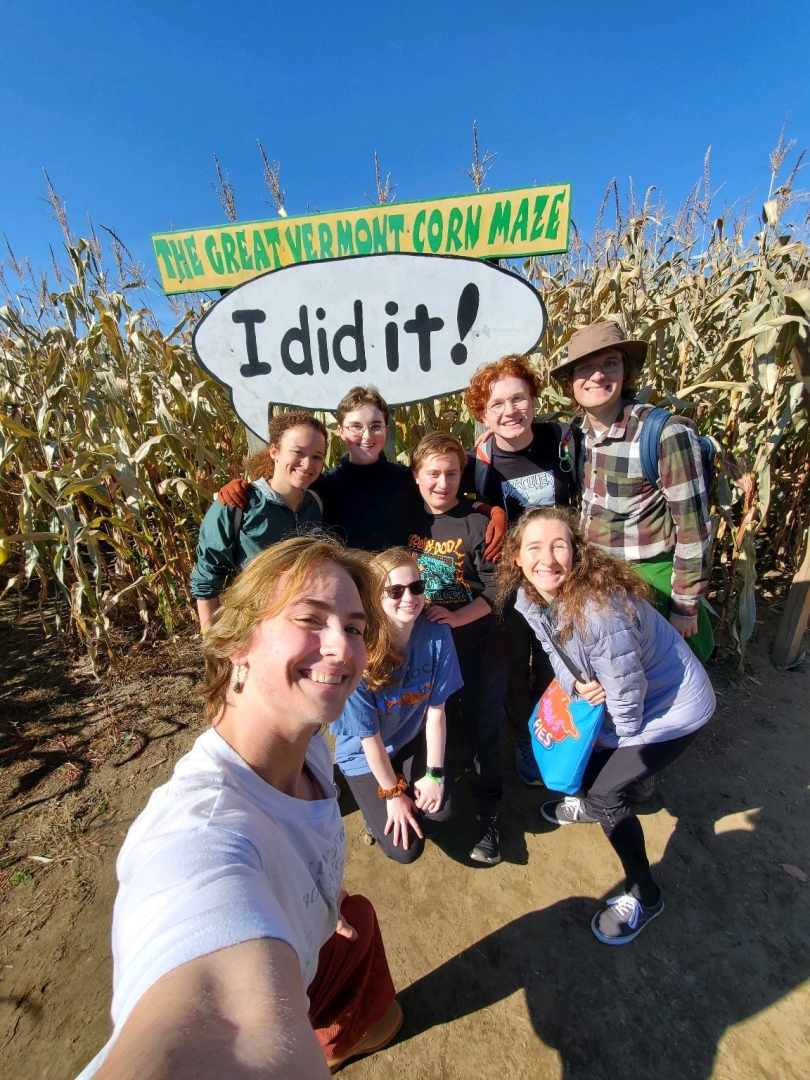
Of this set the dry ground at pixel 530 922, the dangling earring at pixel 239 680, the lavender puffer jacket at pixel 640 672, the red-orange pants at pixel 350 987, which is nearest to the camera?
the dangling earring at pixel 239 680

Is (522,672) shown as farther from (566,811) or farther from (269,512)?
(269,512)

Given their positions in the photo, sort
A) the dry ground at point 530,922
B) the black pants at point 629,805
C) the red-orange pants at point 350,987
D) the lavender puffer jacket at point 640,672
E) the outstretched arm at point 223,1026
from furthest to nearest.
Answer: the black pants at point 629,805
the lavender puffer jacket at point 640,672
the dry ground at point 530,922
the red-orange pants at point 350,987
the outstretched arm at point 223,1026

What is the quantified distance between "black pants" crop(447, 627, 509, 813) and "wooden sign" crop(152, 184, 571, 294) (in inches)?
69.2

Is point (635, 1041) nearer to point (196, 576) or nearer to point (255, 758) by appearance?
point (255, 758)

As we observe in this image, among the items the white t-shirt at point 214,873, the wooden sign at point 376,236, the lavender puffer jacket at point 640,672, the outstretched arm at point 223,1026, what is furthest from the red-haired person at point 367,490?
the outstretched arm at point 223,1026

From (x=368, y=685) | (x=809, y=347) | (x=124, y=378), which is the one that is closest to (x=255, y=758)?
(x=368, y=685)

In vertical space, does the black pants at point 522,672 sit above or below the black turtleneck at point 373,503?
below

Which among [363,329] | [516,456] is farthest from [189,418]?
[516,456]

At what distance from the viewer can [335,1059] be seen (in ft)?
4.37

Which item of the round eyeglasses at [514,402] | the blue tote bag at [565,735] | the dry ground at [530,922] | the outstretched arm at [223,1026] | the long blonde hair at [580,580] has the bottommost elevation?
the dry ground at [530,922]

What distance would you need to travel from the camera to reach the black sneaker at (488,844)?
1959 mm

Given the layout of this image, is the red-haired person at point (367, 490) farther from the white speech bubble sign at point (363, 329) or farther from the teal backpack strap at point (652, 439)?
the teal backpack strap at point (652, 439)

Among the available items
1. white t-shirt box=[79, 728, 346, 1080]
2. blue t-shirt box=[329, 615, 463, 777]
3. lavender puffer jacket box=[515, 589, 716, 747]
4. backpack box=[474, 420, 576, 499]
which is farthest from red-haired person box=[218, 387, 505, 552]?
white t-shirt box=[79, 728, 346, 1080]

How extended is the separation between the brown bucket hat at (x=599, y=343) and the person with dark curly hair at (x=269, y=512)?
1070mm
